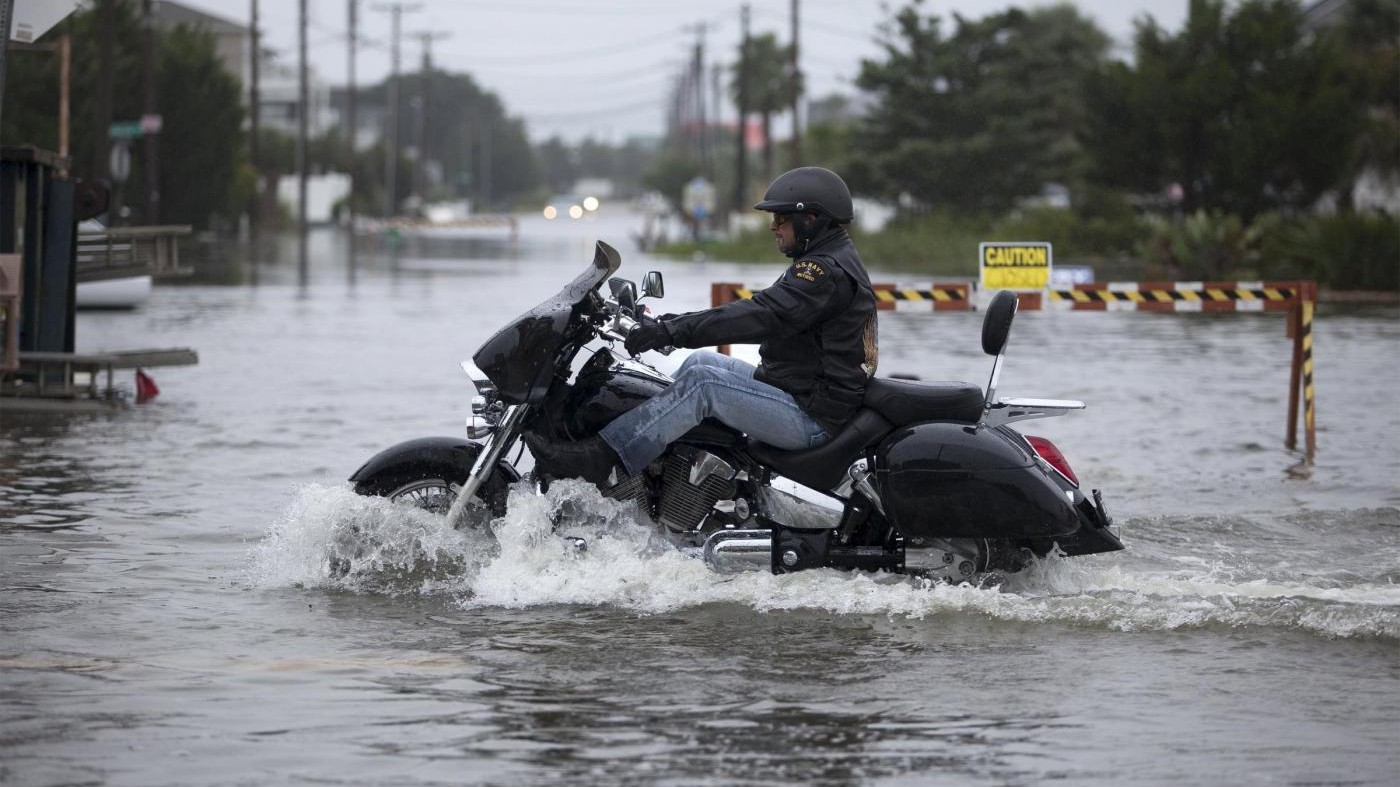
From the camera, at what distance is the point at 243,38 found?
115 metres

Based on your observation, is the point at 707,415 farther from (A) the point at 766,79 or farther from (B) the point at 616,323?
(A) the point at 766,79

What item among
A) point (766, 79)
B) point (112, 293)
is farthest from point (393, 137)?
point (112, 293)

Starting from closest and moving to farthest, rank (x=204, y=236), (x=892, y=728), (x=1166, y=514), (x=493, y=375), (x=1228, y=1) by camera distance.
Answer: (x=892, y=728)
(x=493, y=375)
(x=1166, y=514)
(x=1228, y=1)
(x=204, y=236)

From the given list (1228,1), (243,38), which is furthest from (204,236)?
(243,38)

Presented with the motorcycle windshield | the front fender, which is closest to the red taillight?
the motorcycle windshield

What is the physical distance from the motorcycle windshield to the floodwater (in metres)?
0.50

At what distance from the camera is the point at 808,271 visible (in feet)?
25.4

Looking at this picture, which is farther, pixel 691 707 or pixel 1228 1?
pixel 1228 1

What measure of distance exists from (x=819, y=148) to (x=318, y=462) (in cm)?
8466

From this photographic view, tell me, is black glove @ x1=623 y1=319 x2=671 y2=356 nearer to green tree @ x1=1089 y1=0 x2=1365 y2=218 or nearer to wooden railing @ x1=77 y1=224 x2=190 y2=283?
wooden railing @ x1=77 y1=224 x2=190 y2=283

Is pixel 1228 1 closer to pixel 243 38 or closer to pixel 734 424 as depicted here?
pixel 734 424

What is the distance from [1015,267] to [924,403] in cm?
569

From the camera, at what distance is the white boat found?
26.7 meters

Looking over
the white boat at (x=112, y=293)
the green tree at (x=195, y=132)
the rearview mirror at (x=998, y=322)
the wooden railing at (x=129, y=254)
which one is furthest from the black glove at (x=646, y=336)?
the green tree at (x=195, y=132)
